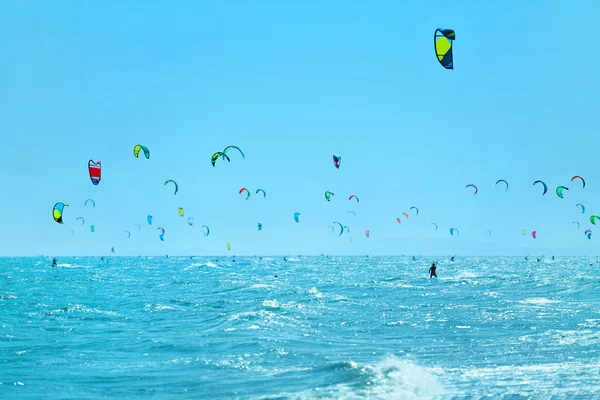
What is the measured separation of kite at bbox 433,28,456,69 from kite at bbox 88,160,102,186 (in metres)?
16.4

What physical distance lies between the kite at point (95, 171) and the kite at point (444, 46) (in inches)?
645

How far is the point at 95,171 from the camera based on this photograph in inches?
1150

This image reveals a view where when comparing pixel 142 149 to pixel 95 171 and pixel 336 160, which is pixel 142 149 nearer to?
pixel 95 171

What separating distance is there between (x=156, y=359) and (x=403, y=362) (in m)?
5.80

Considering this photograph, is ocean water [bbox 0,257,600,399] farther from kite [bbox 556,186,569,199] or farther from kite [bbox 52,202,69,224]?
kite [bbox 556,186,569,199]

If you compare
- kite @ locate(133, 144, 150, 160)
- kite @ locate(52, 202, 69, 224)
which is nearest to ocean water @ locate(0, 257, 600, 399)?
kite @ locate(52, 202, 69, 224)

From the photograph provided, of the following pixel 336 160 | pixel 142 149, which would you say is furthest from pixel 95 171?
pixel 336 160

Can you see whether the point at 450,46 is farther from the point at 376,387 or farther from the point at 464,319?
the point at 376,387

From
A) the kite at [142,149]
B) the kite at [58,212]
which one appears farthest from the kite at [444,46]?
the kite at [58,212]

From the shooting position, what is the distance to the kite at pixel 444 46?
19562 millimetres

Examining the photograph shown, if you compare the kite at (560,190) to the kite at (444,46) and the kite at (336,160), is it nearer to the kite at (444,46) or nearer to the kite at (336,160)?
the kite at (336,160)

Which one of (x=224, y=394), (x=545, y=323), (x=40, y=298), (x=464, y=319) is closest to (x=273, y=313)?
(x=464, y=319)

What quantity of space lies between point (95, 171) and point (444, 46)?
1691cm

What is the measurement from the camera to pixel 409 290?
38.5 m
